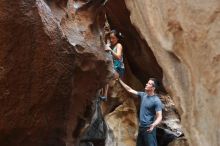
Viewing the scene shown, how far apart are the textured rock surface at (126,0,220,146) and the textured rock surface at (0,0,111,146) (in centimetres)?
185

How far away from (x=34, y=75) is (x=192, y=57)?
8.63ft

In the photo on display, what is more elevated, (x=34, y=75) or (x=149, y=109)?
(x=34, y=75)

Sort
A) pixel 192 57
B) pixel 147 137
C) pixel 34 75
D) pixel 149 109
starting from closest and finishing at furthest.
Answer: pixel 192 57 < pixel 34 75 < pixel 149 109 < pixel 147 137

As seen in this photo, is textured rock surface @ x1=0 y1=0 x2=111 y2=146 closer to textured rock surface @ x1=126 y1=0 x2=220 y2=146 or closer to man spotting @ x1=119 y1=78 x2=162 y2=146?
textured rock surface @ x1=126 y1=0 x2=220 y2=146

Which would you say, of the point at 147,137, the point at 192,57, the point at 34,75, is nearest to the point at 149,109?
Answer: the point at 147,137

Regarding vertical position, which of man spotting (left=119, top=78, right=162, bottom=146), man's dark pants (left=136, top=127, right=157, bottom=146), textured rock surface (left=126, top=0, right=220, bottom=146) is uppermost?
textured rock surface (left=126, top=0, right=220, bottom=146)

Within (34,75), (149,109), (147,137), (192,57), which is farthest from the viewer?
(147,137)

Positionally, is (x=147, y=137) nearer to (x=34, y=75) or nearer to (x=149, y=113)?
(x=149, y=113)

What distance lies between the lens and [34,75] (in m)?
5.71

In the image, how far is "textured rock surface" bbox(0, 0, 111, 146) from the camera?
5531 millimetres

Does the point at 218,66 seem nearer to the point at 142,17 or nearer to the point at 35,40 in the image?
the point at 142,17

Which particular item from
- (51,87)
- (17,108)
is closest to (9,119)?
(17,108)

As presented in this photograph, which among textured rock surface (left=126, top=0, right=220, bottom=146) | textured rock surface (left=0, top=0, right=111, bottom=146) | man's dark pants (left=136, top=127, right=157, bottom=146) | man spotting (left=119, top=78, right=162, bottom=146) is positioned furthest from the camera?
man's dark pants (left=136, top=127, right=157, bottom=146)

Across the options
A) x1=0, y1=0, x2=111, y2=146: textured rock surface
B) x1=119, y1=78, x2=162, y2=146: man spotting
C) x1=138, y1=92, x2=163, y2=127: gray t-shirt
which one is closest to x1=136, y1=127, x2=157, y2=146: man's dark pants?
x1=119, y1=78, x2=162, y2=146: man spotting
